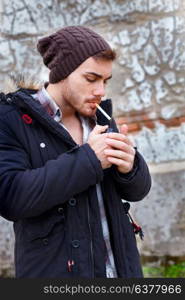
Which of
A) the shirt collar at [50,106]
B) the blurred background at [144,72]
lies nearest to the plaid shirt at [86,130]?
the shirt collar at [50,106]

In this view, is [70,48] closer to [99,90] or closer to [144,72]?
[99,90]

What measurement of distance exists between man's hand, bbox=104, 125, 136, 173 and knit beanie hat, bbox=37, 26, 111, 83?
12.9 inches

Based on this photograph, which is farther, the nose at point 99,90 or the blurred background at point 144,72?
the blurred background at point 144,72

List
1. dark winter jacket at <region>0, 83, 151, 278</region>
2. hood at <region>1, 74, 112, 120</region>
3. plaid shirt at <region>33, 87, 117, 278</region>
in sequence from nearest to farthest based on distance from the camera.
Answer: dark winter jacket at <region>0, 83, 151, 278</region> < plaid shirt at <region>33, 87, 117, 278</region> < hood at <region>1, 74, 112, 120</region>

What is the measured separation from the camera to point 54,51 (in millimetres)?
1891

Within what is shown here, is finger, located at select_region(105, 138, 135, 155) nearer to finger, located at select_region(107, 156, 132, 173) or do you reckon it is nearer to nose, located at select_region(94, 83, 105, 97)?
finger, located at select_region(107, 156, 132, 173)

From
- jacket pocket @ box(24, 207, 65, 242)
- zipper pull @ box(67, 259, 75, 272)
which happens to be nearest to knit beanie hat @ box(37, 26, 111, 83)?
jacket pocket @ box(24, 207, 65, 242)

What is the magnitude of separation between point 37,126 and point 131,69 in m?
1.64

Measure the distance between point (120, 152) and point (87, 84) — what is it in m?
0.30

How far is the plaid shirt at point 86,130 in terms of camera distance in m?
1.79

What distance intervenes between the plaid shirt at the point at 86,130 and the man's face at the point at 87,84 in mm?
70

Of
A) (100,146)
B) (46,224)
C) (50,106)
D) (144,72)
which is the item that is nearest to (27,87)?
(50,106)

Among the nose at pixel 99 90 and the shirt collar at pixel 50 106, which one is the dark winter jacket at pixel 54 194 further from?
the nose at pixel 99 90

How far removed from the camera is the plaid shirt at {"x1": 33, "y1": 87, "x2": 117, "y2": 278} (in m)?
1.79
